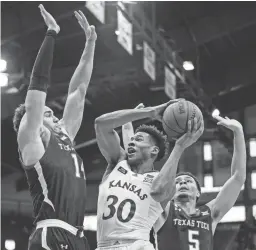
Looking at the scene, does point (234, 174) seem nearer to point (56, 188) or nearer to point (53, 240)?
point (56, 188)

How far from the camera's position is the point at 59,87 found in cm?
1736

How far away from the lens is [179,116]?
6.00 m

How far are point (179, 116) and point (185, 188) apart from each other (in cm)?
173

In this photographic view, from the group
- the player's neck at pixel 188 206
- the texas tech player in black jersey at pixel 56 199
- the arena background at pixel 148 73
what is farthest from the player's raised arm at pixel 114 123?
the arena background at pixel 148 73

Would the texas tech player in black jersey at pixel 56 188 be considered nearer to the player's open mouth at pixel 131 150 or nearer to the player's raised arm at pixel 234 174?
the player's open mouth at pixel 131 150

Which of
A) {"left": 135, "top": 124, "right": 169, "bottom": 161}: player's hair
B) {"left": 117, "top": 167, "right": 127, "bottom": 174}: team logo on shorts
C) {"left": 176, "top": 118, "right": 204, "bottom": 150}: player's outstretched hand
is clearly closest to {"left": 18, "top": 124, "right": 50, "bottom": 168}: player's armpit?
{"left": 117, "top": 167, "right": 127, "bottom": 174}: team logo on shorts

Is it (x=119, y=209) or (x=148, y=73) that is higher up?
(x=148, y=73)

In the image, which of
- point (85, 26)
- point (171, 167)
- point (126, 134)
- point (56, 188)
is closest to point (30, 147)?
point (56, 188)

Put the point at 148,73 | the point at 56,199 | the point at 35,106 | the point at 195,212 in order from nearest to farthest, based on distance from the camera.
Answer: the point at 35,106 < the point at 56,199 < the point at 195,212 < the point at 148,73

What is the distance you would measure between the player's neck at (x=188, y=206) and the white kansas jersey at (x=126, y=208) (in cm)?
146

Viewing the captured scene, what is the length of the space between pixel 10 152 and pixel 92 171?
110 inches

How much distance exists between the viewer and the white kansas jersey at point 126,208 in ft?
19.4

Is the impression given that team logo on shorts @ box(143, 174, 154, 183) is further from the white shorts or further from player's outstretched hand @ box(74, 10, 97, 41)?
player's outstretched hand @ box(74, 10, 97, 41)

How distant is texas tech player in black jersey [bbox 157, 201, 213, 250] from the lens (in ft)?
23.7
